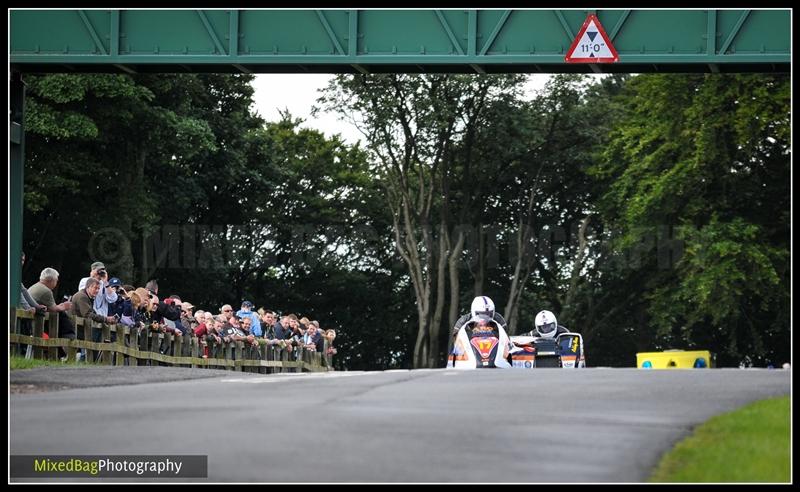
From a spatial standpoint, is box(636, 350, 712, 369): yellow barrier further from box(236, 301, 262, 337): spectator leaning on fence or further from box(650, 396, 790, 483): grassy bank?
box(650, 396, 790, 483): grassy bank

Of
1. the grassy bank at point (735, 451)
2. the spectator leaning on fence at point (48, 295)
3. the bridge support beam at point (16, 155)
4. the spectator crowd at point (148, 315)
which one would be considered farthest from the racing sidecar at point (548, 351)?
the grassy bank at point (735, 451)

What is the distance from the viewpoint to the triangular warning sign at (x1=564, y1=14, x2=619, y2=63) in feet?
101

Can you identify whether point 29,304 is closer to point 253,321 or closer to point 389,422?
point 389,422

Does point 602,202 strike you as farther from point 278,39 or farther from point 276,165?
point 278,39

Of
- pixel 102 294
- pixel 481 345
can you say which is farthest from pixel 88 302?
pixel 481 345

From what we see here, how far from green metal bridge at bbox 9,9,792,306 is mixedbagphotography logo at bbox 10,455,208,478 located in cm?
1700

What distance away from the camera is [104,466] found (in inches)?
550

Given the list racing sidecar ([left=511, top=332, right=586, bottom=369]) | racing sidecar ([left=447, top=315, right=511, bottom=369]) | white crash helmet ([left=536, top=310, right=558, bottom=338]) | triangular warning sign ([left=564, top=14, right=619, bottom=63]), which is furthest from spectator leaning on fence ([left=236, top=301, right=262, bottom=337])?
triangular warning sign ([left=564, top=14, right=619, bottom=63])

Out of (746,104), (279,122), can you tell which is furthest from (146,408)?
(279,122)

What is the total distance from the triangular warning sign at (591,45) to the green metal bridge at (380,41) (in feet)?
0.64

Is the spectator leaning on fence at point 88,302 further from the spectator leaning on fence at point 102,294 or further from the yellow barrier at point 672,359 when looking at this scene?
the yellow barrier at point 672,359

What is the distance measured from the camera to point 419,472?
43.7 feet

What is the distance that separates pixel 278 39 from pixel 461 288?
3559 centimetres

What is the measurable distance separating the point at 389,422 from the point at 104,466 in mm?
3179
